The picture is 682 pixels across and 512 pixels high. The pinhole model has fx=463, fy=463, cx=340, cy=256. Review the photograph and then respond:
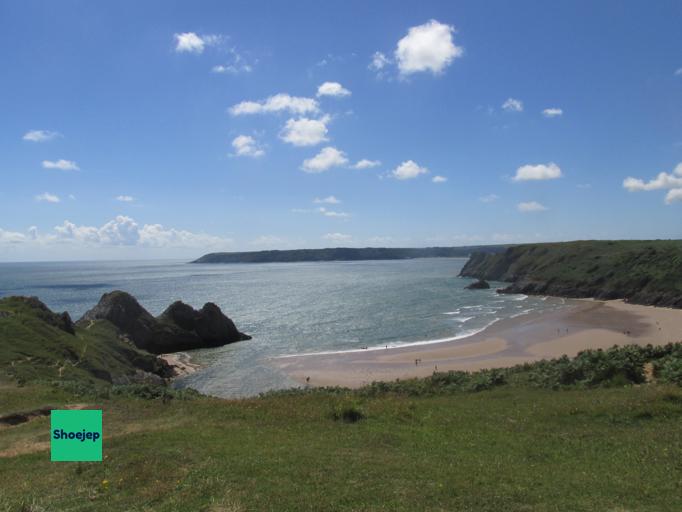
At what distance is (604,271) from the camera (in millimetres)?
107062

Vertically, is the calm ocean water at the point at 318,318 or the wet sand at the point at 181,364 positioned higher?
the calm ocean water at the point at 318,318

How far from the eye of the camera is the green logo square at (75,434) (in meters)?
8.23

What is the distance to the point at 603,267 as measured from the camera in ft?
359

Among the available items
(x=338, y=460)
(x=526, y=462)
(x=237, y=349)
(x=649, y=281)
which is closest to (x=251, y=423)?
(x=338, y=460)

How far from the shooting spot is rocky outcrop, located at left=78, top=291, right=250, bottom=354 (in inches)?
2269

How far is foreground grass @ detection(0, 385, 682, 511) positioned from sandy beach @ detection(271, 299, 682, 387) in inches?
849

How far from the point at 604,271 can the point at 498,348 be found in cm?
6951

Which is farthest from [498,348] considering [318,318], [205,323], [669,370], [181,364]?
[205,323]

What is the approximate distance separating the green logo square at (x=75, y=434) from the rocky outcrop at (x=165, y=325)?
50.3 meters

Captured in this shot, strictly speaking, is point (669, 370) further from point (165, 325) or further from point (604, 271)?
point (604, 271)

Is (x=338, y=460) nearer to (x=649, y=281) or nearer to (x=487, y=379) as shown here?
(x=487, y=379)

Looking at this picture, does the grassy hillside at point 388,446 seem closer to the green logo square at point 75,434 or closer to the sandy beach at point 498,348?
the green logo square at point 75,434

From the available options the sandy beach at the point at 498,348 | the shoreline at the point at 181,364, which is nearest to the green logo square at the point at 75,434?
the sandy beach at the point at 498,348

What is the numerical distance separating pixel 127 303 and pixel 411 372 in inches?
1473
